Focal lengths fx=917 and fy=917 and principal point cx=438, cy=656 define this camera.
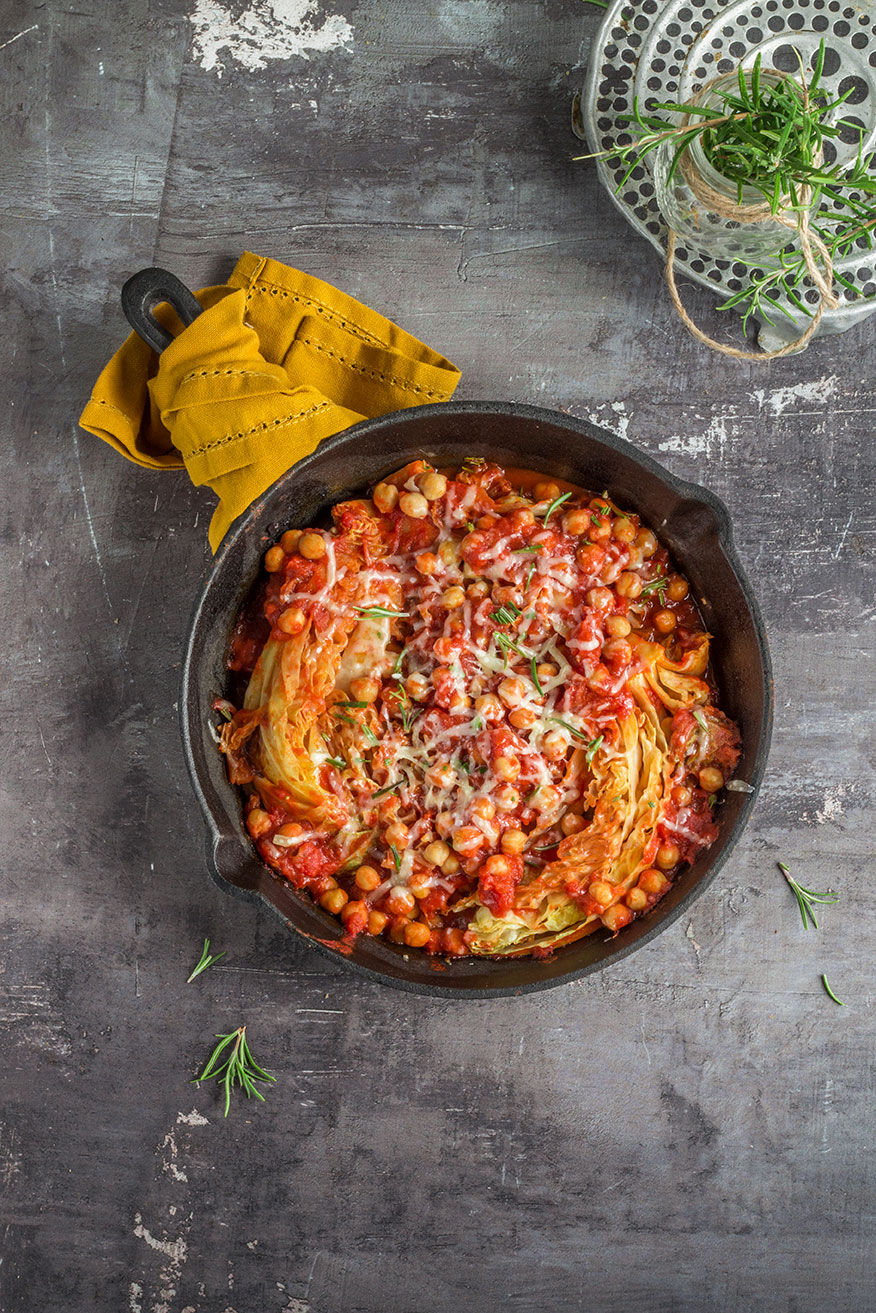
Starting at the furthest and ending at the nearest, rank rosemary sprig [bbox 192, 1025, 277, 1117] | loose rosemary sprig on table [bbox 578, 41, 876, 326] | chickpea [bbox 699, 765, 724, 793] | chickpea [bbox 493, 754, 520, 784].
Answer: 1. rosemary sprig [bbox 192, 1025, 277, 1117]
2. chickpea [bbox 699, 765, 724, 793]
3. chickpea [bbox 493, 754, 520, 784]
4. loose rosemary sprig on table [bbox 578, 41, 876, 326]

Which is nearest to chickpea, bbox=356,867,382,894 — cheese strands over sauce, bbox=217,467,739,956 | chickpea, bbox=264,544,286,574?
cheese strands over sauce, bbox=217,467,739,956

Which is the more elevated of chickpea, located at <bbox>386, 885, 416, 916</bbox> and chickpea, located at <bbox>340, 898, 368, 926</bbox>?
chickpea, located at <bbox>386, 885, 416, 916</bbox>

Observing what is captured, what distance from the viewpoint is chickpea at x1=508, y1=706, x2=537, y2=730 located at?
105 inches

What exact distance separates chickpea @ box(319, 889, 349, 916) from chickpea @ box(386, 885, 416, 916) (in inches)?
5.7

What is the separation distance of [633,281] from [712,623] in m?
1.24

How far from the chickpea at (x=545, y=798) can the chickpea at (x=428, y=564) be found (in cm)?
71

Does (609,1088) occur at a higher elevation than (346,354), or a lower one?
lower

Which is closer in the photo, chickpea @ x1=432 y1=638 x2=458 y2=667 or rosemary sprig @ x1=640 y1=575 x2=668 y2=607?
chickpea @ x1=432 y1=638 x2=458 y2=667

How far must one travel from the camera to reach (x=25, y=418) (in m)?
3.26

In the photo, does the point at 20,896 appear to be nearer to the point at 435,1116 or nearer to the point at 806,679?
the point at 435,1116

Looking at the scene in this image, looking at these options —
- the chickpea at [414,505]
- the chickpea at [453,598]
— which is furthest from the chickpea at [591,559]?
the chickpea at [414,505]

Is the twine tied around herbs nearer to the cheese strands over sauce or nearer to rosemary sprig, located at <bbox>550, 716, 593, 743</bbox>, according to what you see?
the cheese strands over sauce

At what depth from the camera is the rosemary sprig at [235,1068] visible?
125 inches

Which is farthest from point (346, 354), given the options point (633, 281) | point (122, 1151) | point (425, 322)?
point (122, 1151)
